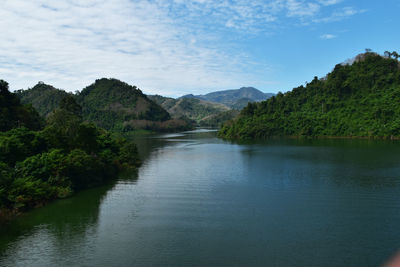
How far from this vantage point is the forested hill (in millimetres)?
116125

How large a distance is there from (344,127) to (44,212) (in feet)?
389

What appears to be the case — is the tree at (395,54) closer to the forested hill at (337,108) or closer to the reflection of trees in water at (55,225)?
the forested hill at (337,108)

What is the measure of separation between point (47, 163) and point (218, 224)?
69.8 ft

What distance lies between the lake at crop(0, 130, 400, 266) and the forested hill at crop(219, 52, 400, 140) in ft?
272

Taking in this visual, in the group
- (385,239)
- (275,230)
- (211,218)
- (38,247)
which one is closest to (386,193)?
(385,239)

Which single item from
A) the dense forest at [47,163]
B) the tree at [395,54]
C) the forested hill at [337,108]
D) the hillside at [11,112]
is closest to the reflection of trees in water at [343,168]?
the dense forest at [47,163]

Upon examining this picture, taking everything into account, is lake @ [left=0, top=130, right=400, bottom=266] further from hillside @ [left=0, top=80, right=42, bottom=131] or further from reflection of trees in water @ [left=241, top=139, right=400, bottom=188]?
hillside @ [left=0, top=80, right=42, bottom=131]

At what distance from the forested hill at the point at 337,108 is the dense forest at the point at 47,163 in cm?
9434

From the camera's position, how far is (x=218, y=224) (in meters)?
24.7

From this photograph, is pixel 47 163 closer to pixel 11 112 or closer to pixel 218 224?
pixel 218 224

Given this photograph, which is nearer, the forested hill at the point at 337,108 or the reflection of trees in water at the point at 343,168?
the reflection of trees in water at the point at 343,168

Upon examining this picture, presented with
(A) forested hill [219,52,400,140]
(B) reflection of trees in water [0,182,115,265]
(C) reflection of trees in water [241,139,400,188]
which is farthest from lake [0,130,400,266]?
(A) forested hill [219,52,400,140]

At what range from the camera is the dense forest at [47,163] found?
28906 millimetres

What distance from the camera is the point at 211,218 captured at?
86.1 feet
